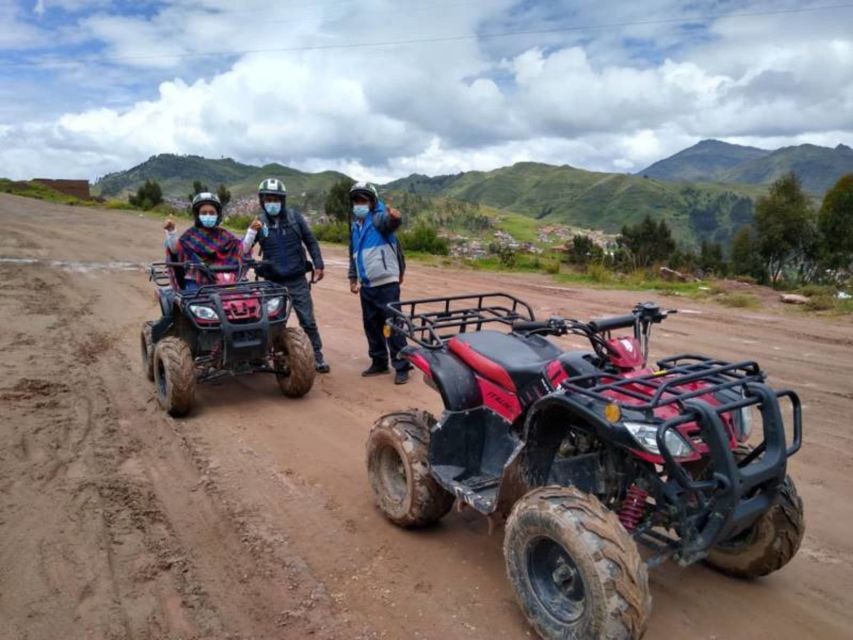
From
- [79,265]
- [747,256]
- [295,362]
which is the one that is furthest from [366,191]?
[747,256]

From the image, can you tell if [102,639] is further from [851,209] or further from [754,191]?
[754,191]

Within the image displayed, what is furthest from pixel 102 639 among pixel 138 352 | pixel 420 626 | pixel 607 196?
pixel 607 196

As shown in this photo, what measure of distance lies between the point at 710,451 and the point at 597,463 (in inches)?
27.1

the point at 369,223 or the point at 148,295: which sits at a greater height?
the point at 369,223

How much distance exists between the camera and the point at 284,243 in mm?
7359

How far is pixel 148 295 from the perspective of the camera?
1252 cm

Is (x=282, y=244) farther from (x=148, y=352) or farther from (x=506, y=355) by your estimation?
(x=506, y=355)

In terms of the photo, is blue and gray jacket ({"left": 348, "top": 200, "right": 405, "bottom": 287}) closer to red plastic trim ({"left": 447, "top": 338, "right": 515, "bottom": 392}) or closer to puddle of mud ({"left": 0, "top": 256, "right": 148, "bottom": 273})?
red plastic trim ({"left": 447, "top": 338, "right": 515, "bottom": 392})

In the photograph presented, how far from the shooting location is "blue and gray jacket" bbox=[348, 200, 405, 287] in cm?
706

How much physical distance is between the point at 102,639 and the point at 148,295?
1042cm

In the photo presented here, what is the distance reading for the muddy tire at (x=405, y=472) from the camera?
3.81 m

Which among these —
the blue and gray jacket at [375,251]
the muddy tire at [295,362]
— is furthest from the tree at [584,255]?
the muddy tire at [295,362]

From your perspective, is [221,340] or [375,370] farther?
[375,370]

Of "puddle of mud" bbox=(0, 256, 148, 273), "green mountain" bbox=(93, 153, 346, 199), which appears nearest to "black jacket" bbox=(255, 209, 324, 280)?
"puddle of mud" bbox=(0, 256, 148, 273)
